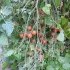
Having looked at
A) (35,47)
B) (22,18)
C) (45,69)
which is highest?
(22,18)

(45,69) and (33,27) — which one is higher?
(33,27)

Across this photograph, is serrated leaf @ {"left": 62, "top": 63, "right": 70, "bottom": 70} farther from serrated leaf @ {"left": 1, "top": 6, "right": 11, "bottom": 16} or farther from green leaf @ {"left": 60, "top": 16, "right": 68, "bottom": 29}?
serrated leaf @ {"left": 1, "top": 6, "right": 11, "bottom": 16}

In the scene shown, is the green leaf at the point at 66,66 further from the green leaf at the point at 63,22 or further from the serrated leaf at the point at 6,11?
the serrated leaf at the point at 6,11

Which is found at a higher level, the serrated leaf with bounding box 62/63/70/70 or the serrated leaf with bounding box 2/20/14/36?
the serrated leaf with bounding box 2/20/14/36

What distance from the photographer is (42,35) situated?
3.63ft

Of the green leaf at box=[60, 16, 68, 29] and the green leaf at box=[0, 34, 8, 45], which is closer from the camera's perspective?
the green leaf at box=[0, 34, 8, 45]

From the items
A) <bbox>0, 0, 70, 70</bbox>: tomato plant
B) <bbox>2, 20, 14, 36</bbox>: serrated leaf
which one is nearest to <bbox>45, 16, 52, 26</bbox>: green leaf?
<bbox>0, 0, 70, 70</bbox>: tomato plant

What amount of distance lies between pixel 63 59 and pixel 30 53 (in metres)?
0.17

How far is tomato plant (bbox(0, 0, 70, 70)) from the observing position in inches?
41.9

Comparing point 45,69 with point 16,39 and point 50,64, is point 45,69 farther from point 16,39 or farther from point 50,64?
point 16,39

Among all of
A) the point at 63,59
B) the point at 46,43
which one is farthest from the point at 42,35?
the point at 63,59

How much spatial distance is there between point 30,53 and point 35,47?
4 cm

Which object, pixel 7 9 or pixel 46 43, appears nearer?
pixel 7 9

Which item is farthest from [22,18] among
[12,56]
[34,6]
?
[12,56]
